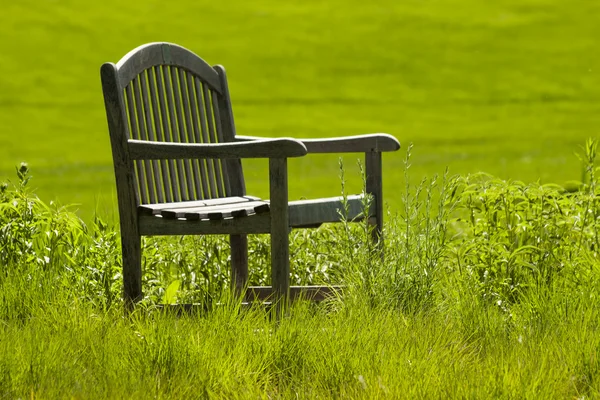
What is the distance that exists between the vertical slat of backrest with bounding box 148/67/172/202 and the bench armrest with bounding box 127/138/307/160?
31cm

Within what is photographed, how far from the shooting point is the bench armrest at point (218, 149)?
320 cm

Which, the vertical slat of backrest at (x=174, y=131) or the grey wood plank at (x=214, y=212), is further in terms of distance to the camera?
the vertical slat of backrest at (x=174, y=131)

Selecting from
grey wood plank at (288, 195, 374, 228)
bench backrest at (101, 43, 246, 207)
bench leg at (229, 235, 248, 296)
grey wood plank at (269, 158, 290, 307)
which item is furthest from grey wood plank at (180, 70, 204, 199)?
grey wood plank at (269, 158, 290, 307)

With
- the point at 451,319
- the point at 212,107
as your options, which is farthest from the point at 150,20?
the point at 451,319

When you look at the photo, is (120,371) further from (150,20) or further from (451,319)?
(150,20)

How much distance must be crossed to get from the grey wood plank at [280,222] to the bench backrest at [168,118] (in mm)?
576

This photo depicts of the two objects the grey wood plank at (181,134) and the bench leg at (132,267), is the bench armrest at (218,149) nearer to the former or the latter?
the bench leg at (132,267)

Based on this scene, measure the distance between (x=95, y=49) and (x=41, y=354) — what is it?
34.4 ft

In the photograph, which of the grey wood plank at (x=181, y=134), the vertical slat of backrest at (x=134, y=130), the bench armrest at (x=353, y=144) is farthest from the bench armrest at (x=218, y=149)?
the bench armrest at (x=353, y=144)

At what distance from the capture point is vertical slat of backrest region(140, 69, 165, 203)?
3650 mm

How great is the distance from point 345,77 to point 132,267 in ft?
30.9

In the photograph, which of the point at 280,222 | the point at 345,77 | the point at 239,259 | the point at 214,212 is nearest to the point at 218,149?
the point at 214,212

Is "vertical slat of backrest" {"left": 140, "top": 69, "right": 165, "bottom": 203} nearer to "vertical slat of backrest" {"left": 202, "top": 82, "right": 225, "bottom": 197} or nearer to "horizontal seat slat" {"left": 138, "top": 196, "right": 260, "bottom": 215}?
"horizontal seat slat" {"left": 138, "top": 196, "right": 260, "bottom": 215}

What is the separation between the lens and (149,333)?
271cm
